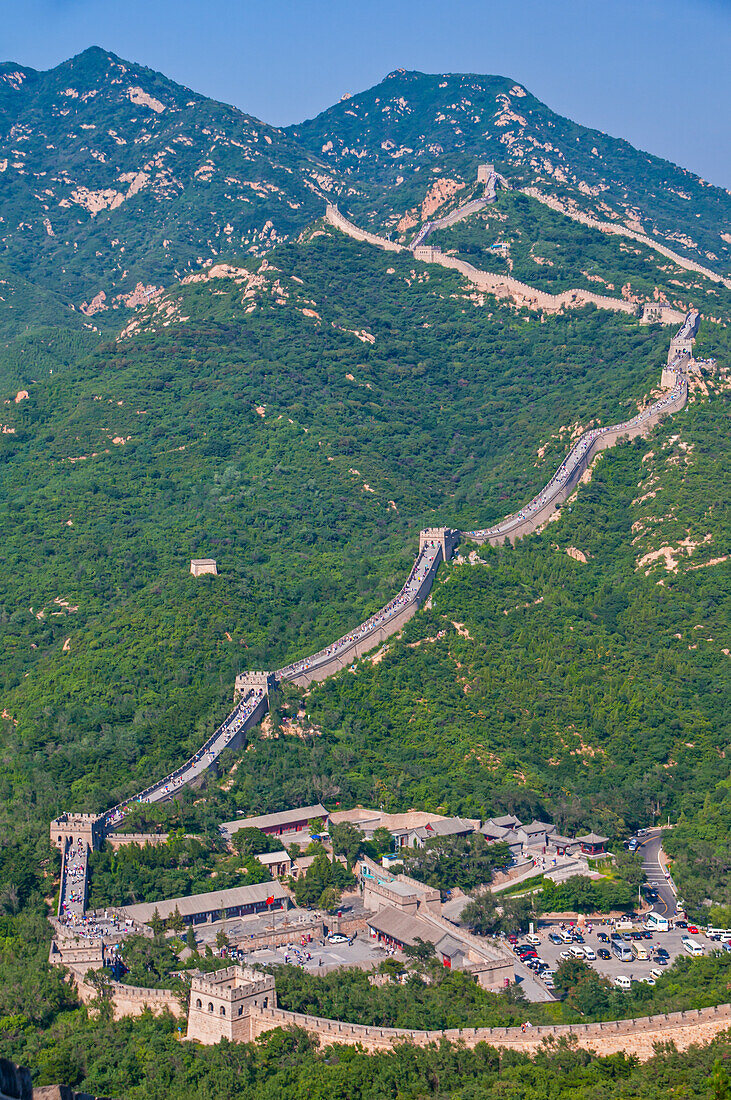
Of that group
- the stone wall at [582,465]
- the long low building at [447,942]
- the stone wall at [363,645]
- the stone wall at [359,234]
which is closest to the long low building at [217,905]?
the long low building at [447,942]

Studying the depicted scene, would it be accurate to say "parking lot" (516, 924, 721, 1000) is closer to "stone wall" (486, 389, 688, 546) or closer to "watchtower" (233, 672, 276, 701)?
"watchtower" (233, 672, 276, 701)

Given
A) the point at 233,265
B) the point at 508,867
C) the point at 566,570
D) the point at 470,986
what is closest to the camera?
the point at 470,986

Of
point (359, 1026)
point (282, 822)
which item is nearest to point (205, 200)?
point (282, 822)

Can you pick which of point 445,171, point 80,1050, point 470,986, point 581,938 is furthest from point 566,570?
point 445,171

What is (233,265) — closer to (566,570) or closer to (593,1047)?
(566,570)

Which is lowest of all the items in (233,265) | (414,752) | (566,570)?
(414,752)

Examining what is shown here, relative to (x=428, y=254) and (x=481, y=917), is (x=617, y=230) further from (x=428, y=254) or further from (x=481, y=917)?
(x=481, y=917)

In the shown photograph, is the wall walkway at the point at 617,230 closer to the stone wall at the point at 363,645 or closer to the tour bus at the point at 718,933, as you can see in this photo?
the stone wall at the point at 363,645
